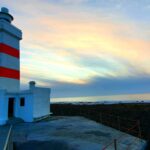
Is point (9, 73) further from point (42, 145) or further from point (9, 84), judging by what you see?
point (42, 145)

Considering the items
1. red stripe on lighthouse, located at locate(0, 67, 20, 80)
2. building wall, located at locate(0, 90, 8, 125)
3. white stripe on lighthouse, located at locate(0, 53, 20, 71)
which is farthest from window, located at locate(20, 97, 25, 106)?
white stripe on lighthouse, located at locate(0, 53, 20, 71)

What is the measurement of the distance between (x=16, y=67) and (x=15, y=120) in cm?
467

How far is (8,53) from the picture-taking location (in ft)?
58.2

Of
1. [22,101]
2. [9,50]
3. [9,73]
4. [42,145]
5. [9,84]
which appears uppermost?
[9,50]

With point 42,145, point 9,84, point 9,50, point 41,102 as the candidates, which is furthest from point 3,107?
point 42,145

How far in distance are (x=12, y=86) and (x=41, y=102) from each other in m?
2.93

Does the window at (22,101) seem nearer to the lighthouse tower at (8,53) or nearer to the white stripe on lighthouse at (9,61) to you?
the lighthouse tower at (8,53)

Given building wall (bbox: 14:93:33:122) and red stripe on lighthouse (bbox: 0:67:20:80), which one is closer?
red stripe on lighthouse (bbox: 0:67:20:80)

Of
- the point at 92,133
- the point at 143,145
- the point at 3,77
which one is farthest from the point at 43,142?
the point at 3,77

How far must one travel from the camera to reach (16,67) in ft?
62.0

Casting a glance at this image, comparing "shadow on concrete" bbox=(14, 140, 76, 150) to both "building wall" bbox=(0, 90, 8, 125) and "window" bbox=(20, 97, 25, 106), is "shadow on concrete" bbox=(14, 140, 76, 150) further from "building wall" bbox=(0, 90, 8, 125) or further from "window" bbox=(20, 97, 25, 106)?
"window" bbox=(20, 97, 25, 106)

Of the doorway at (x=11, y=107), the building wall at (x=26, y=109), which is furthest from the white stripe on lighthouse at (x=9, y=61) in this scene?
the doorway at (x=11, y=107)

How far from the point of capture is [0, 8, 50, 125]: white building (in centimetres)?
1692

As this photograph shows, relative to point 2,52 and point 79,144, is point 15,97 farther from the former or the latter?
point 79,144
